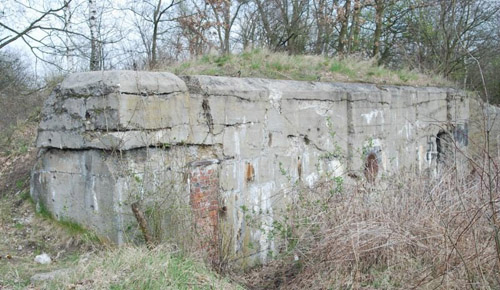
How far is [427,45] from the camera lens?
1516 centimetres

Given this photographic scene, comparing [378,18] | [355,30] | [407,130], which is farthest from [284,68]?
[355,30]

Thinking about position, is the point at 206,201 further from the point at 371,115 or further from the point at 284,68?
the point at 371,115

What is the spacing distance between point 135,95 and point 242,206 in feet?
5.06

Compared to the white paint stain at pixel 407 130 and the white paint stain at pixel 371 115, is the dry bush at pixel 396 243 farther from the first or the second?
the white paint stain at pixel 407 130

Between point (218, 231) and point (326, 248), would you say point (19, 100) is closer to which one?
point (218, 231)

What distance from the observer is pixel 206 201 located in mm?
4461

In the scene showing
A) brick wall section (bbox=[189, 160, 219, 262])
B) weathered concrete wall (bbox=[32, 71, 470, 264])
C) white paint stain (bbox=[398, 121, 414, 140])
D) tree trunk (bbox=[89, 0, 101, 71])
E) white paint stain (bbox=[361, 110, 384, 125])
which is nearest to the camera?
weathered concrete wall (bbox=[32, 71, 470, 264])

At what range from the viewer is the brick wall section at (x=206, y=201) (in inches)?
167

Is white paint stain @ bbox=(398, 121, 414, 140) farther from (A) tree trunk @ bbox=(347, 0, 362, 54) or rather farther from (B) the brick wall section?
(A) tree trunk @ bbox=(347, 0, 362, 54)

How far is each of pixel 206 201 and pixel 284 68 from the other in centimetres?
291

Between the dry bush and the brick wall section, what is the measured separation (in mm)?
549

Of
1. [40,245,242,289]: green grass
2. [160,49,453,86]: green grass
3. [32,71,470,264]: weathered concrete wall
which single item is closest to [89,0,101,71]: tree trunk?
[160,49,453,86]: green grass

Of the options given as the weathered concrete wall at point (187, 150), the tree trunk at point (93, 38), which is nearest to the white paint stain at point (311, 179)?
the weathered concrete wall at point (187, 150)

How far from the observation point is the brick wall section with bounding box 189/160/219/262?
423cm
